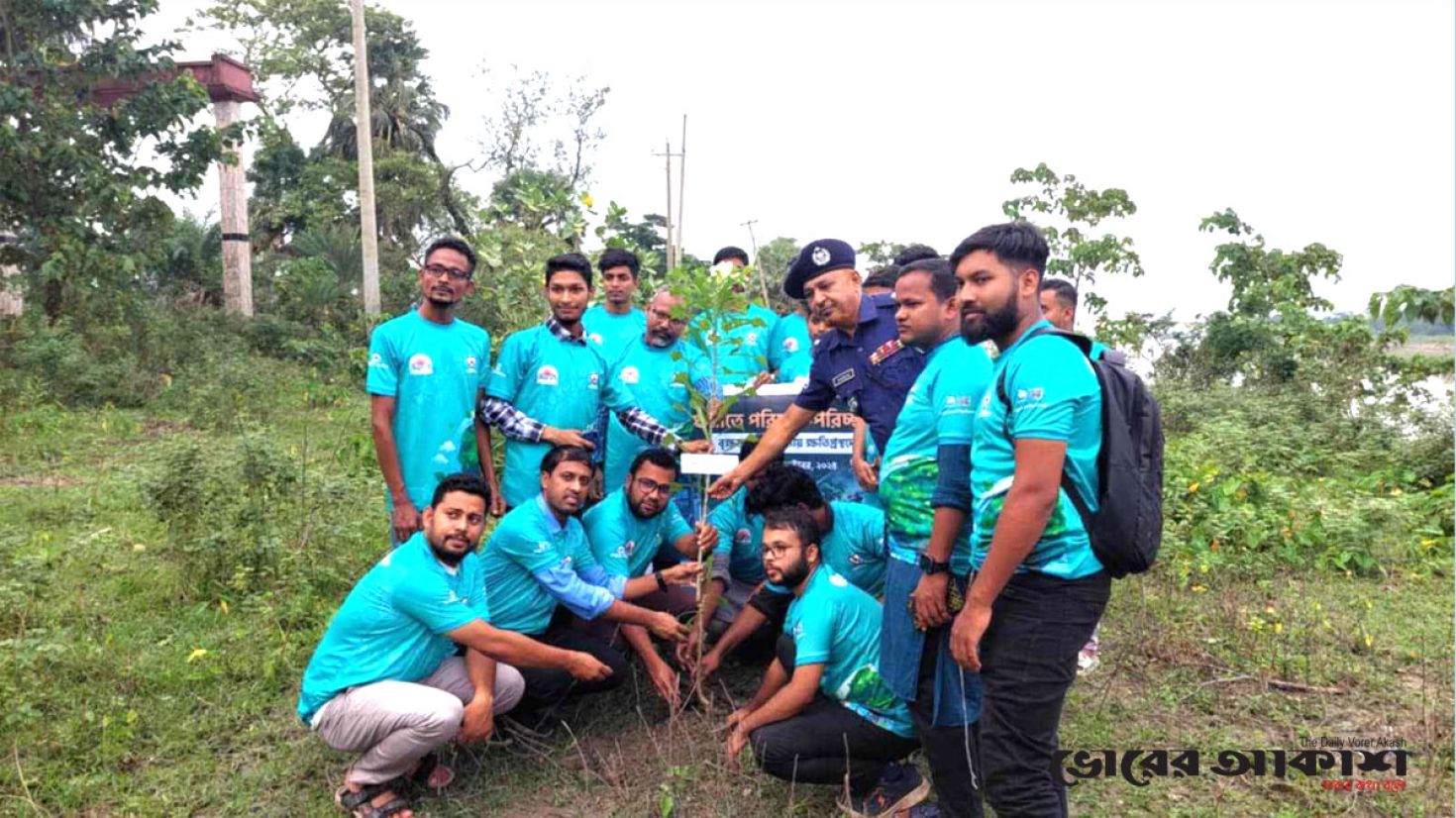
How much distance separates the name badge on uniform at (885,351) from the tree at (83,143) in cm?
1123

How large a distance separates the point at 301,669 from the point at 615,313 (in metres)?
2.24

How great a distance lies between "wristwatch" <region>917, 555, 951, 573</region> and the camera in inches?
109

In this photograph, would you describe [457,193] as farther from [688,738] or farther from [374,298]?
[688,738]

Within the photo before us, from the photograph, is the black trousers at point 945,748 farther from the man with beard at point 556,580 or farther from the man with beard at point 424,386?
the man with beard at point 424,386

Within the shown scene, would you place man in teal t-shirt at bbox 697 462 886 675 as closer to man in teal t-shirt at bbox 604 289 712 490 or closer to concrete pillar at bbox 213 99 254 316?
man in teal t-shirt at bbox 604 289 712 490

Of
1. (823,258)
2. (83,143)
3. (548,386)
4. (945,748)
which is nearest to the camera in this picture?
(945,748)

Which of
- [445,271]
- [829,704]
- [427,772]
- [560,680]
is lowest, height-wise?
[427,772]

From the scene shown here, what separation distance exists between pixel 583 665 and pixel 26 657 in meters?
2.20

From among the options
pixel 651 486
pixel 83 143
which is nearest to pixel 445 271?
pixel 651 486

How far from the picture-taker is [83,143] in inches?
451

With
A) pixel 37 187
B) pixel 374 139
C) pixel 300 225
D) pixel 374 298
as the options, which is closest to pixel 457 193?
pixel 374 139

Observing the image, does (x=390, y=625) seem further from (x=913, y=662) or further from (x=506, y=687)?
(x=913, y=662)

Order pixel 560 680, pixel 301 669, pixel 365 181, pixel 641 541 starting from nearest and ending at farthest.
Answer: pixel 560 680
pixel 641 541
pixel 301 669
pixel 365 181

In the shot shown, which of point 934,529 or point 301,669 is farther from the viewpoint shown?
point 301,669
